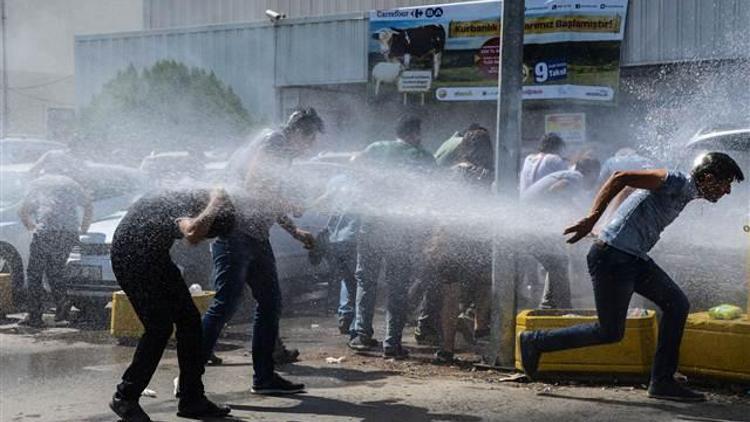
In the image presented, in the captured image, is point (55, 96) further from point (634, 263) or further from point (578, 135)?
point (634, 263)

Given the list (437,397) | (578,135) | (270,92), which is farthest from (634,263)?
(270,92)

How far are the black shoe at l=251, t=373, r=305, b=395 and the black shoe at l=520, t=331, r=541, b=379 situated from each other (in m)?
1.49

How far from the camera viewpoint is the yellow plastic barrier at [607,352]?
22.1 feet

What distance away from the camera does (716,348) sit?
21.7 ft

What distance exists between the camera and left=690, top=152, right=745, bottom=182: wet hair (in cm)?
594

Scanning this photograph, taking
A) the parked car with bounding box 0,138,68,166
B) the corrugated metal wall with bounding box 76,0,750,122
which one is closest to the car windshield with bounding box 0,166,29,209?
the parked car with bounding box 0,138,68,166

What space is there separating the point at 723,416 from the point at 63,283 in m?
6.40

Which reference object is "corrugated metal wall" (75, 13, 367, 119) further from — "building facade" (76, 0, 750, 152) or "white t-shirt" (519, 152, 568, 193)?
"white t-shirt" (519, 152, 568, 193)

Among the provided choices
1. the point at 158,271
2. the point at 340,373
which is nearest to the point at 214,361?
the point at 340,373

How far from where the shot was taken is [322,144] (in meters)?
22.3

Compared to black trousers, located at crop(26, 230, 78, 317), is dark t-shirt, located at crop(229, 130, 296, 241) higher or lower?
higher

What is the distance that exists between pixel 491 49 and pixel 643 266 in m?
13.9

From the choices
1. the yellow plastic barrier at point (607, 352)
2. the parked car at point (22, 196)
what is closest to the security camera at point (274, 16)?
the parked car at point (22, 196)

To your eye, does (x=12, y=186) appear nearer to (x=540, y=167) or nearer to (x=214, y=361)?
(x=214, y=361)
